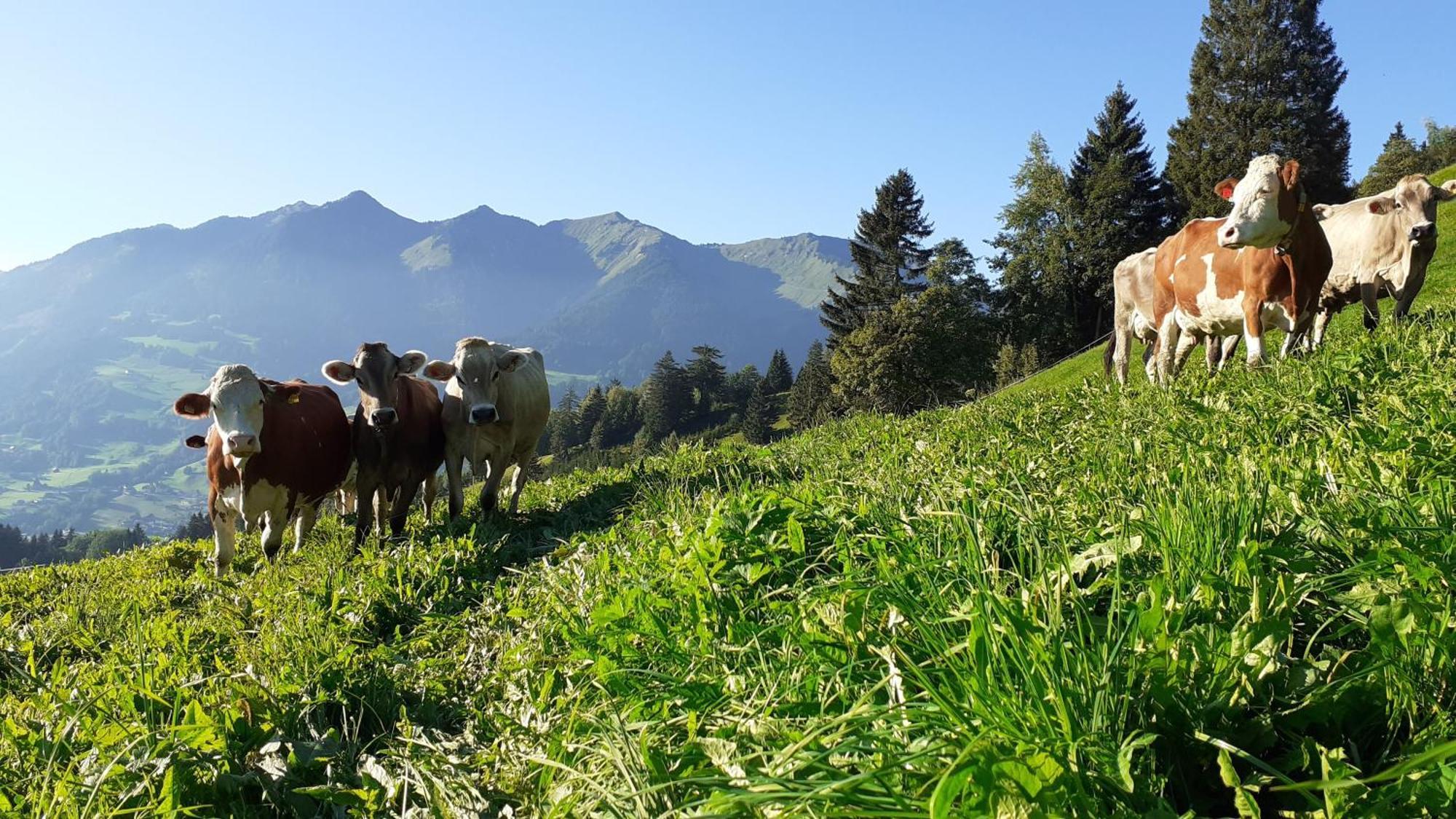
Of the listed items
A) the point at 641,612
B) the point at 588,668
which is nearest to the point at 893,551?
the point at 641,612

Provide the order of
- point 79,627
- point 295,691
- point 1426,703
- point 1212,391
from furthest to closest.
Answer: point 1212,391, point 79,627, point 295,691, point 1426,703

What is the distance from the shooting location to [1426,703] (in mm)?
1666

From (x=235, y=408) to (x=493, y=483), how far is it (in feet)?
10.2

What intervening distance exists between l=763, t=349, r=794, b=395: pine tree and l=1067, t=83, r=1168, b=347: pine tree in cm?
6728

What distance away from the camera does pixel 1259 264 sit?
29.0ft

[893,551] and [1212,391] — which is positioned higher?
[1212,391]

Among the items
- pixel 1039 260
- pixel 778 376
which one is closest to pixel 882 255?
pixel 1039 260

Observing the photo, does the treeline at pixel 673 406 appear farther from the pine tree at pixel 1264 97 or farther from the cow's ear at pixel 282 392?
the cow's ear at pixel 282 392

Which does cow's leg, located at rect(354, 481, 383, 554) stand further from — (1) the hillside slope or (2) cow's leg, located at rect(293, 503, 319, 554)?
(1) the hillside slope

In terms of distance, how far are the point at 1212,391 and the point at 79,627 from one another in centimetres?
845

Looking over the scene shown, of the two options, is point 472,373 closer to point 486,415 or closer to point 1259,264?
point 486,415

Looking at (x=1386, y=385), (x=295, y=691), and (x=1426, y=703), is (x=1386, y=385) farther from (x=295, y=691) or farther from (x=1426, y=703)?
(x=295, y=691)

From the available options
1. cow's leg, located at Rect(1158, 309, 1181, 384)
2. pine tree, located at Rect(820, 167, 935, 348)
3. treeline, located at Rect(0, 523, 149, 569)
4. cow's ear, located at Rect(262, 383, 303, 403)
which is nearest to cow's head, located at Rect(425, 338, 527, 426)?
cow's ear, located at Rect(262, 383, 303, 403)

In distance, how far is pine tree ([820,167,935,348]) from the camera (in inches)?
2473
